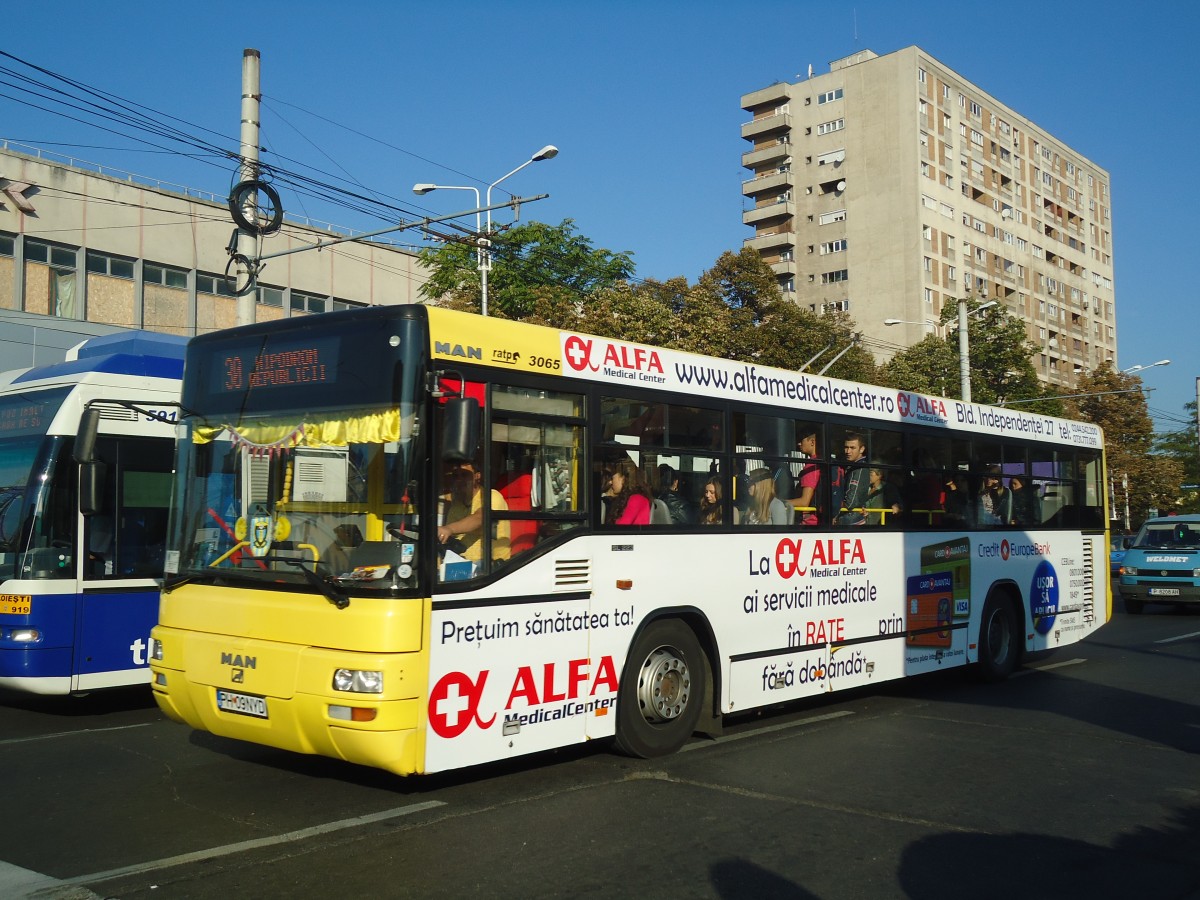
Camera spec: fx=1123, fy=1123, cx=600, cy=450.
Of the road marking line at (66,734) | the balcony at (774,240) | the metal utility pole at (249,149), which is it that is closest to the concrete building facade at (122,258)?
the metal utility pole at (249,149)

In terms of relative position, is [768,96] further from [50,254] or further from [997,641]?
[997,641]

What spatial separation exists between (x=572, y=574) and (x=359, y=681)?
1743 millimetres

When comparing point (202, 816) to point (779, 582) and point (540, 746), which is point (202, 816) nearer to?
point (540, 746)

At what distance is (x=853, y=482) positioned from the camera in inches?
406

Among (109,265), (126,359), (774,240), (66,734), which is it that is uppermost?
(774,240)

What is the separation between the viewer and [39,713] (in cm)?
1063

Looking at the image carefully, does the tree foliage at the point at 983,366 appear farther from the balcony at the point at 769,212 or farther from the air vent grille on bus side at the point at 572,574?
the air vent grille on bus side at the point at 572,574

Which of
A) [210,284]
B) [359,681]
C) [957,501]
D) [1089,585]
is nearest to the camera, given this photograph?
[359,681]

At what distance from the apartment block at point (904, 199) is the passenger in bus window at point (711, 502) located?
61.7m

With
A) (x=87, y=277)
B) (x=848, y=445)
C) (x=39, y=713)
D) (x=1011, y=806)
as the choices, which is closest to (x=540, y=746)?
(x=1011, y=806)

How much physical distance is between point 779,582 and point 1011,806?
110 inches

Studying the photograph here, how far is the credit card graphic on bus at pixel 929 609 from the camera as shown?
10.9m

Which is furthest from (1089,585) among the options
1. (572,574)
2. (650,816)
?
(650,816)

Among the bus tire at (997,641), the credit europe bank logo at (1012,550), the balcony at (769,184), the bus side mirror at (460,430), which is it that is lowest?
the bus tire at (997,641)
